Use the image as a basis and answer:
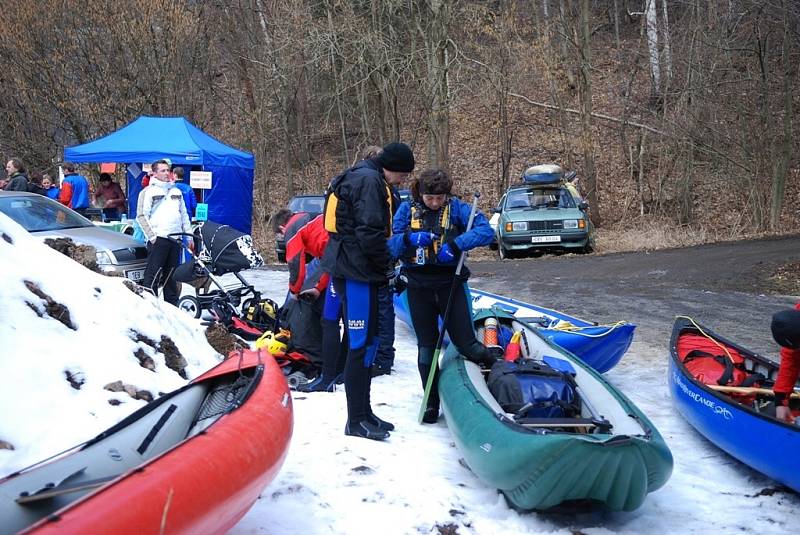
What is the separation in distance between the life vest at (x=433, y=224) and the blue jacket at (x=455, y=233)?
2 centimetres

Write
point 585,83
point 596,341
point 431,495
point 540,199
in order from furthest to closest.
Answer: point 585,83 → point 540,199 → point 596,341 → point 431,495

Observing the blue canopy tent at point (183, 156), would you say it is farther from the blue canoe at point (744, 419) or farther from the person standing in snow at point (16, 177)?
the blue canoe at point (744, 419)

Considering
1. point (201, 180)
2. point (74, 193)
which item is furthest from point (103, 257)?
point (201, 180)

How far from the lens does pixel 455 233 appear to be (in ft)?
18.2

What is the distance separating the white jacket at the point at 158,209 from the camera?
8.60 meters

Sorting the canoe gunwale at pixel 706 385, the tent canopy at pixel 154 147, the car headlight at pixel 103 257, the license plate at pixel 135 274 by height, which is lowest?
the canoe gunwale at pixel 706 385

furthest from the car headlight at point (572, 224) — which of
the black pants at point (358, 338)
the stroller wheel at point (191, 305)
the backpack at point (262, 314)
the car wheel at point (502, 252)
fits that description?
the black pants at point (358, 338)

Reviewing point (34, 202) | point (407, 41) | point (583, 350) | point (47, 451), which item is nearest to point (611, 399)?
point (583, 350)

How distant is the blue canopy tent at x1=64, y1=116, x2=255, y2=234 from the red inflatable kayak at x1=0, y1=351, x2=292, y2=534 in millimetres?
13730

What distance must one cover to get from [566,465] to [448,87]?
1866 centimetres

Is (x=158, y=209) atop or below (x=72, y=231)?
atop

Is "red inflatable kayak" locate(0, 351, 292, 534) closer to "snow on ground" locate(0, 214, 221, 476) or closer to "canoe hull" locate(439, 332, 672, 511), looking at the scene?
"snow on ground" locate(0, 214, 221, 476)

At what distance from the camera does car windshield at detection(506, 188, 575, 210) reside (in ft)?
56.6

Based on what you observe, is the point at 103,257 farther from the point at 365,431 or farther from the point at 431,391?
the point at 365,431
